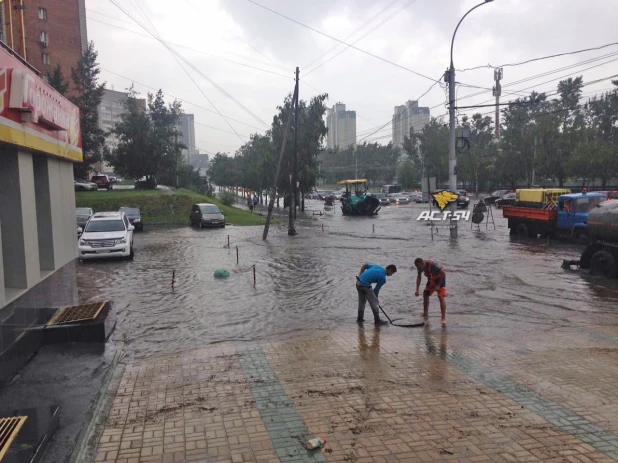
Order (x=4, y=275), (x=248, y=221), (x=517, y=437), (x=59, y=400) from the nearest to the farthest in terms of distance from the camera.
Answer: (x=517, y=437) < (x=59, y=400) < (x=4, y=275) < (x=248, y=221)

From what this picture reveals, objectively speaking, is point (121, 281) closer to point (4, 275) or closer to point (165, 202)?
point (4, 275)

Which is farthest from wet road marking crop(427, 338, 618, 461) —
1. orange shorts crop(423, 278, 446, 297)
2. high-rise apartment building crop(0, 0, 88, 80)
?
high-rise apartment building crop(0, 0, 88, 80)

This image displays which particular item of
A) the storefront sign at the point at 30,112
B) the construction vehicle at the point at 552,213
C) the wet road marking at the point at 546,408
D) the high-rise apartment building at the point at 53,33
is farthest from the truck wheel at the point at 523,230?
the high-rise apartment building at the point at 53,33

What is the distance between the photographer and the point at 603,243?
14461mm

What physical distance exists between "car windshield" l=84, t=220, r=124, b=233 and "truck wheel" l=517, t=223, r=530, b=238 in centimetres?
1827

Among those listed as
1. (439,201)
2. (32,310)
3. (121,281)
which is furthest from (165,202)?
(32,310)

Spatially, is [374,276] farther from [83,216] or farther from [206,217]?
[206,217]

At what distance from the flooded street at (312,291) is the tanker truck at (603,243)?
1.64 ft

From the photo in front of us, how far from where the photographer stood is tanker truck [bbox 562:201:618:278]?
45.9 feet

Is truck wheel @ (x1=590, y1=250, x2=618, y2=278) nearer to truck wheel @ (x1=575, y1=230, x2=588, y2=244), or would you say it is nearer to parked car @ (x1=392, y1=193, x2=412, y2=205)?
truck wheel @ (x1=575, y1=230, x2=588, y2=244)

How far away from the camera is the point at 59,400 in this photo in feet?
19.7

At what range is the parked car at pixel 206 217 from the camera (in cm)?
3266

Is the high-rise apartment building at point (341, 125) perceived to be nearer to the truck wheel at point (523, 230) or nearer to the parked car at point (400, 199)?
the parked car at point (400, 199)

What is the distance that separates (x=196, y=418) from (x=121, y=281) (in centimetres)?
1003
